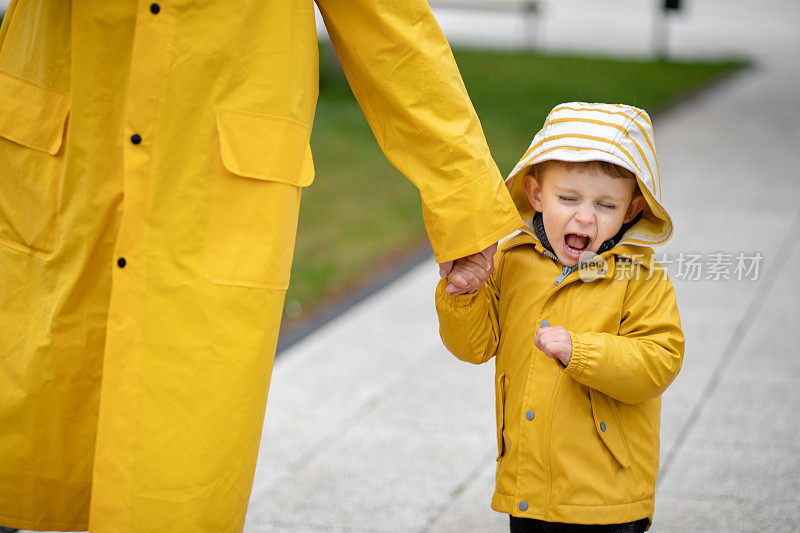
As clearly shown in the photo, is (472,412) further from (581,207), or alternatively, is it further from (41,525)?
(41,525)

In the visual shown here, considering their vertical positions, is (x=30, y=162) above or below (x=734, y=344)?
above

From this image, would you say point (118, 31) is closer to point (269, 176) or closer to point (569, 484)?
point (269, 176)

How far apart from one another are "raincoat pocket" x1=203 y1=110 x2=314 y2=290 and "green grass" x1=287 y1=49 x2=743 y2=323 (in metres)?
3.34

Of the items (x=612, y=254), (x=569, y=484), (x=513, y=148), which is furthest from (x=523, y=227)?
(x=513, y=148)

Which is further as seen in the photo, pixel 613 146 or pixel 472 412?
pixel 472 412

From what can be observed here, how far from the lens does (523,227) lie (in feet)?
8.50

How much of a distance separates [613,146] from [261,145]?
819mm

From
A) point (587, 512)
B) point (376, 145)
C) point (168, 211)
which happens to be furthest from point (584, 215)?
point (376, 145)

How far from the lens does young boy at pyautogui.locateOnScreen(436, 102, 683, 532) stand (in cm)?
246

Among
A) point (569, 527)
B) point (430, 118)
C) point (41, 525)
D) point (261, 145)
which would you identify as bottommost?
point (41, 525)

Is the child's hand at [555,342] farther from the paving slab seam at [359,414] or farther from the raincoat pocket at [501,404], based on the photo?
the paving slab seam at [359,414]

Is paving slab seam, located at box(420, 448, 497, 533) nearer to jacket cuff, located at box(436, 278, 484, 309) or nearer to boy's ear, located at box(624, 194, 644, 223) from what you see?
jacket cuff, located at box(436, 278, 484, 309)

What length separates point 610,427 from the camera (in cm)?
251

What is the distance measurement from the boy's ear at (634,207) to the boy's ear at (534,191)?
0.72 ft
